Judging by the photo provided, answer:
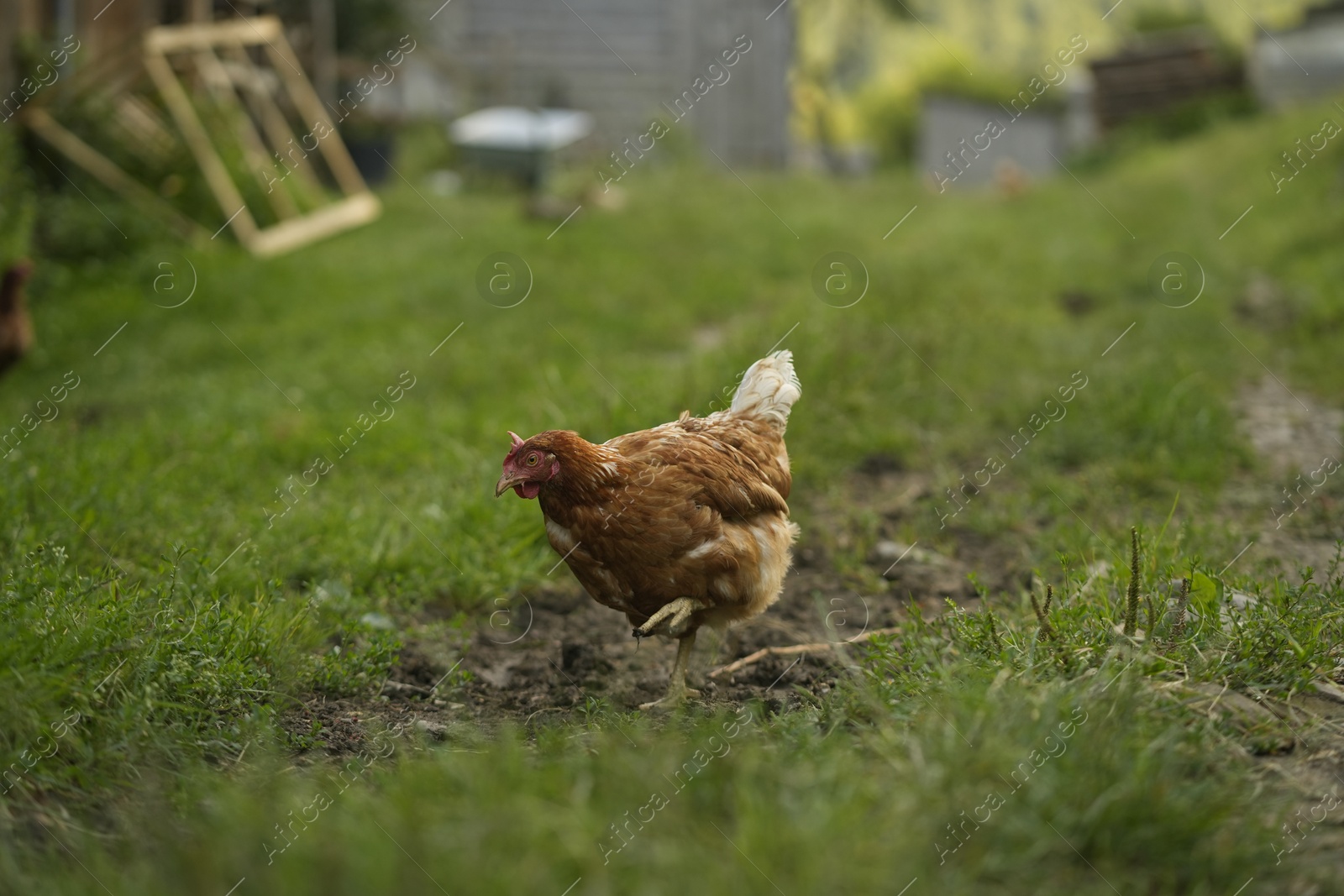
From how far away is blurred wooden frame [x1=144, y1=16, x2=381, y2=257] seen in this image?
865 cm

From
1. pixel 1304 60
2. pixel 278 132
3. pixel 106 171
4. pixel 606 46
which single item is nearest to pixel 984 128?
pixel 1304 60

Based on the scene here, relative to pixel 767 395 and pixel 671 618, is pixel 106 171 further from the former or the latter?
pixel 671 618

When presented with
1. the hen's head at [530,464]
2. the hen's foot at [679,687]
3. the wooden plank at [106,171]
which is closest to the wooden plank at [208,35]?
the wooden plank at [106,171]

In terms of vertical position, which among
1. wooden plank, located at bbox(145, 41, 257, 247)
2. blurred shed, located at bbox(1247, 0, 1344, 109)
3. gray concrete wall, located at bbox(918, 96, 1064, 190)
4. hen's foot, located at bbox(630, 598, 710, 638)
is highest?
wooden plank, located at bbox(145, 41, 257, 247)

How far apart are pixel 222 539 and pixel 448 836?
8.30 ft

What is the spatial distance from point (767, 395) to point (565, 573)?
49.6 inches

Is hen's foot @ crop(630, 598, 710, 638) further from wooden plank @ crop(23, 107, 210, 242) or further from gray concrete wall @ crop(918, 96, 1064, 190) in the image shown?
gray concrete wall @ crop(918, 96, 1064, 190)

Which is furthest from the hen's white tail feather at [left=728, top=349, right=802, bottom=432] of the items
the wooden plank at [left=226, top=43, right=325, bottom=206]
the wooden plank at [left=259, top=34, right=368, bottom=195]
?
the wooden plank at [left=259, top=34, right=368, bottom=195]

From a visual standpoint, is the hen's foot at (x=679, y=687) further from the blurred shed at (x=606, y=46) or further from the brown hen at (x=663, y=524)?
the blurred shed at (x=606, y=46)

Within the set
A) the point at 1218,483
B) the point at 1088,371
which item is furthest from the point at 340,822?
the point at 1088,371

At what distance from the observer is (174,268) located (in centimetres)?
790

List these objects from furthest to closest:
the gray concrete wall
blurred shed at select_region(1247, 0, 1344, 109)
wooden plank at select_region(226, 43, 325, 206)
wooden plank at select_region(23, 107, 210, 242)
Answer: the gray concrete wall → blurred shed at select_region(1247, 0, 1344, 109) → wooden plank at select_region(226, 43, 325, 206) → wooden plank at select_region(23, 107, 210, 242)

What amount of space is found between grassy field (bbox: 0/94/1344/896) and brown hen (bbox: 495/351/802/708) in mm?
377

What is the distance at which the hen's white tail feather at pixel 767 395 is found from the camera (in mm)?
3764
